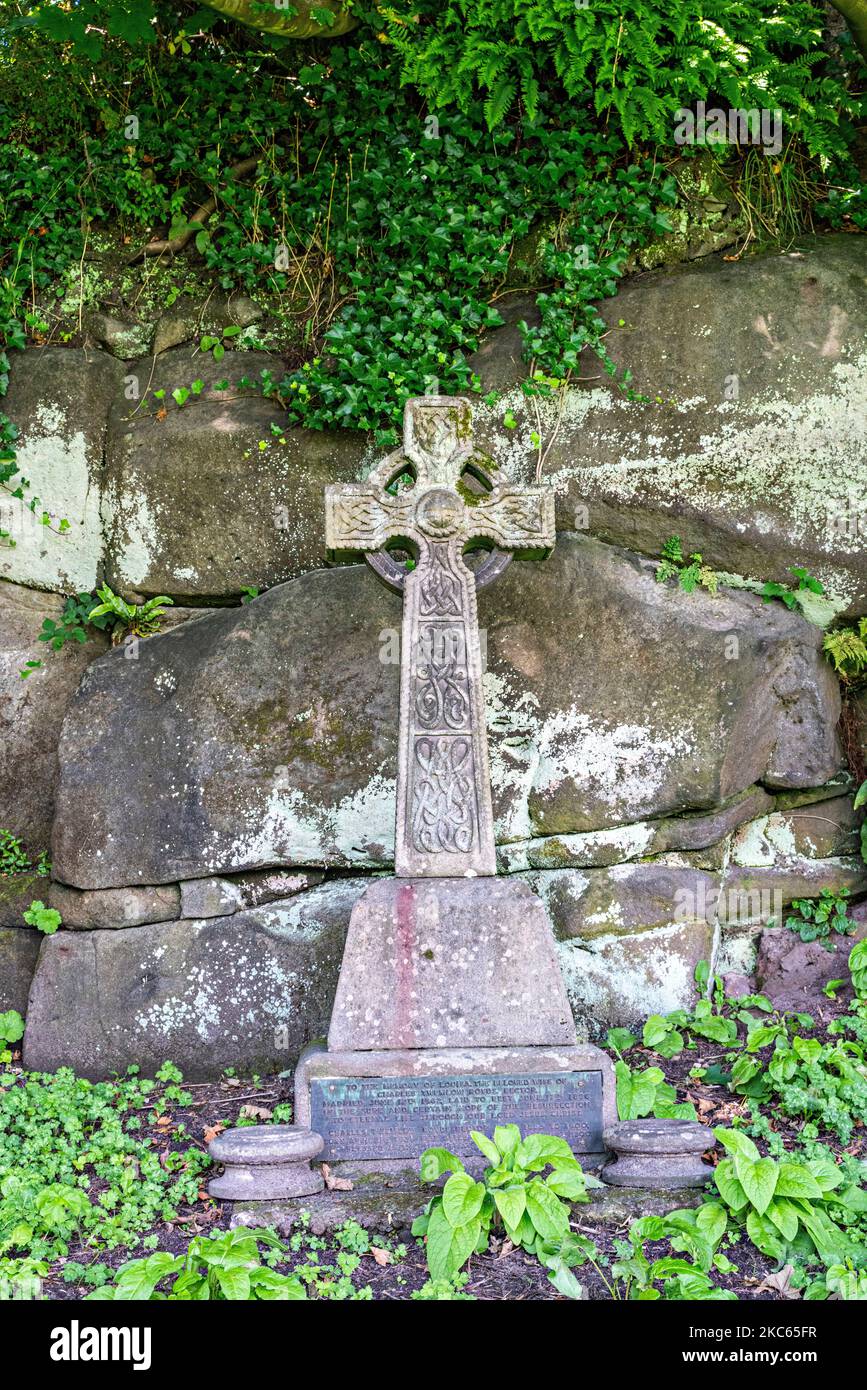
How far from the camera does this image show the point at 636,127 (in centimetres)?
639

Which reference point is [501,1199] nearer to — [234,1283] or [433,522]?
[234,1283]

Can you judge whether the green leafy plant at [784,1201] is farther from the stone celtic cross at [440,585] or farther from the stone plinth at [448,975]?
the stone celtic cross at [440,585]

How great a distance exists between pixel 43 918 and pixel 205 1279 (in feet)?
9.34

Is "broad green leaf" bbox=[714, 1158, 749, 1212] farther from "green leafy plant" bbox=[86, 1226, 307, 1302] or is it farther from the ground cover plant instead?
"green leafy plant" bbox=[86, 1226, 307, 1302]

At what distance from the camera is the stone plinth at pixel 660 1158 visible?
414 centimetres

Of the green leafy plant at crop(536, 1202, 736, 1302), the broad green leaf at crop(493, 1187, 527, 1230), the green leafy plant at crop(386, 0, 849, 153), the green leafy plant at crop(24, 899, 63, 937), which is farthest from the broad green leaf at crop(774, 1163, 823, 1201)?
the green leafy plant at crop(386, 0, 849, 153)

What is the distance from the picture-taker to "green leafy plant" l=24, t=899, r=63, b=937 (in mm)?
5840

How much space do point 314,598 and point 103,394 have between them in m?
1.88

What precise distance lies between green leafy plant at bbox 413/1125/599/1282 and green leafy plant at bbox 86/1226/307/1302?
0.47 meters

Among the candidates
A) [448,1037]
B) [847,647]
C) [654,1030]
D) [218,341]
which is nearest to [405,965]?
[448,1037]

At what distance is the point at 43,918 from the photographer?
231 inches

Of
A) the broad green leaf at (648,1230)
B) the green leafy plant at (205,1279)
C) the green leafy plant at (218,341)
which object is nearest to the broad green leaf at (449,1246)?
the green leafy plant at (205,1279)
